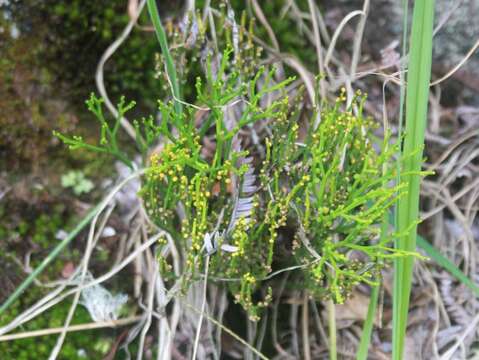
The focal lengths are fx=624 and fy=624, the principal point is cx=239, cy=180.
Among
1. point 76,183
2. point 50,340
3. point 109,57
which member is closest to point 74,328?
point 50,340

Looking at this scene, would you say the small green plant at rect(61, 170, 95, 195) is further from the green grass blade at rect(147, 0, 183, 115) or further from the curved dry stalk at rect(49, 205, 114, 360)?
the green grass blade at rect(147, 0, 183, 115)

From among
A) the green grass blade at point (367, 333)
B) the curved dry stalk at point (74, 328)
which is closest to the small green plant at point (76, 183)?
the curved dry stalk at point (74, 328)

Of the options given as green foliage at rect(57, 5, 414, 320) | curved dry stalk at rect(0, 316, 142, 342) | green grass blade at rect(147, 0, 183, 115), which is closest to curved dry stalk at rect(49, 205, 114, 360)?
curved dry stalk at rect(0, 316, 142, 342)

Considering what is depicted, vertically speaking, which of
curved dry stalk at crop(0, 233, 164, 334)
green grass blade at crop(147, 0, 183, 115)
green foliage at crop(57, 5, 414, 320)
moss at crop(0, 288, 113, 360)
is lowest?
moss at crop(0, 288, 113, 360)

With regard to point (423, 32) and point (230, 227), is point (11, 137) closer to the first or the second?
point (230, 227)

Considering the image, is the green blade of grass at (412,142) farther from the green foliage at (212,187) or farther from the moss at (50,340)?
the moss at (50,340)

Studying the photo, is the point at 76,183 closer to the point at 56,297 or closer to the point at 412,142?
the point at 56,297
